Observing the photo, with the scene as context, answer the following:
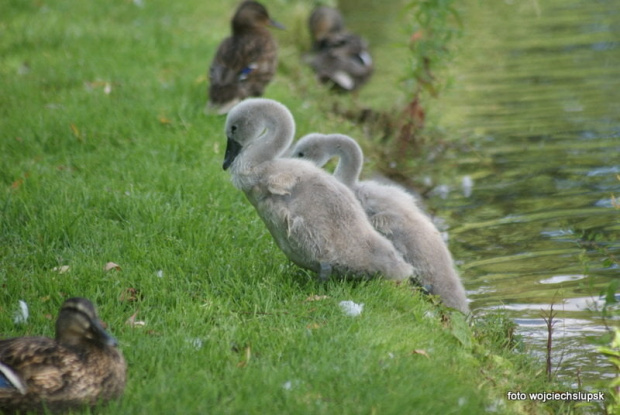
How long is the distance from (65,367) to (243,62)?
20.8 ft

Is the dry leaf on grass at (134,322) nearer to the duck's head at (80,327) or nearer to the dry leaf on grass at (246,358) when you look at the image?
the dry leaf on grass at (246,358)

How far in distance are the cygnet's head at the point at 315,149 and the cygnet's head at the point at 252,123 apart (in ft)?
2.31

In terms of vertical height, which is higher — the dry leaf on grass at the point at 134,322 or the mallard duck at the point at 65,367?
the mallard duck at the point at 65,367

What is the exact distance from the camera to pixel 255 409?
173 inches

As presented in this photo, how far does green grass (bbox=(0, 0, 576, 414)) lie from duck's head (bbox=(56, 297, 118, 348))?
0.34 meters

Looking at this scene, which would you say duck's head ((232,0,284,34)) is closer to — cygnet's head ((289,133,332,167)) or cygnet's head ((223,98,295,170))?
cygnet's head ((289,133,332,167))

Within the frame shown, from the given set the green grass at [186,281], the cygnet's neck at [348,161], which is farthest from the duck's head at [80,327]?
the cygnet's neck at [348,161]

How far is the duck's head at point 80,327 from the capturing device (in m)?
4.44

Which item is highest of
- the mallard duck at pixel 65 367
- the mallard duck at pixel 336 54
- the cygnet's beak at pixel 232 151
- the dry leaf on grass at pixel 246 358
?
the cygnet's beak at pixel 232 151

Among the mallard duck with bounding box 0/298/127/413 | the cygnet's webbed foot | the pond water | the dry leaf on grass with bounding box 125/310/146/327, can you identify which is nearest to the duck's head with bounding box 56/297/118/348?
the mallard duck with bounding box 0/298/127/413

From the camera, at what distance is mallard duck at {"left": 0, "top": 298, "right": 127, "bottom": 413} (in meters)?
4.31

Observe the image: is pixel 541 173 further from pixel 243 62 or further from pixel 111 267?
pixel 111 267

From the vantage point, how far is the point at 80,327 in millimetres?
4477

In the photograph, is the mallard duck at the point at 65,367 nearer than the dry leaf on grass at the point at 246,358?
Yes
